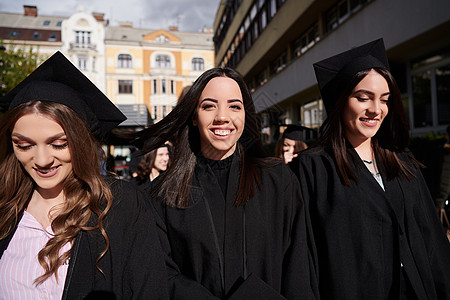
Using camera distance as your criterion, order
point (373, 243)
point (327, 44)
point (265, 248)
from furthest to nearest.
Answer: point (327, 44) → point (373, 243) → point (265, 248)

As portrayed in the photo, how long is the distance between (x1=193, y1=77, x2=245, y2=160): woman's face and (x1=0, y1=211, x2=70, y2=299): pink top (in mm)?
941

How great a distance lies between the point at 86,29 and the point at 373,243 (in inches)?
1805

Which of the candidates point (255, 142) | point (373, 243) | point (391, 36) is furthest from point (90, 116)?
point (391, 36)

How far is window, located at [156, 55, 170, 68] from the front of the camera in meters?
44.0

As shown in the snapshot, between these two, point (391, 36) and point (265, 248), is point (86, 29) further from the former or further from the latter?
point (265, 248)

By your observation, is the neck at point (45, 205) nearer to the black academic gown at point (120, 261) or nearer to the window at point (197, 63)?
the black academic gown at point (120, 261)

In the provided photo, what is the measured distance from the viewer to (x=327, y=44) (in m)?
10.8

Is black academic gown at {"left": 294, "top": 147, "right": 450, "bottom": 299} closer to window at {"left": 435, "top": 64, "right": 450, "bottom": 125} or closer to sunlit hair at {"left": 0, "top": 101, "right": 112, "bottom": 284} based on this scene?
sunlit hair at {"left": 0, "top": 101, "right": 112, "bottom": 284}

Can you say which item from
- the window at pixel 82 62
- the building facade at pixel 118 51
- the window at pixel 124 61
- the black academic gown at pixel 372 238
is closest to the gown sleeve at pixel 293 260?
the black academic gown at pixel 372 238

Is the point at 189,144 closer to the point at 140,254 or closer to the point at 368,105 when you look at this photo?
the point at 140,254

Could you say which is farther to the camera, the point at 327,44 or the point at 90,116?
the point at 327,44

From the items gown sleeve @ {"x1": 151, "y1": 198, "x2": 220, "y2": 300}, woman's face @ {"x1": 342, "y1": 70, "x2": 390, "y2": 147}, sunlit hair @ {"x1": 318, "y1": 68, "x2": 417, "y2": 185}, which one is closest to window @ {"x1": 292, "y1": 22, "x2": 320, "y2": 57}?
sunlit hair @ {"x1": 318, "y1": 68, "x2": 417, "y2": 185}

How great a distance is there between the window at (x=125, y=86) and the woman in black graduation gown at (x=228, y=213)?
4310cm

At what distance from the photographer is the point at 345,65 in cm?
227
